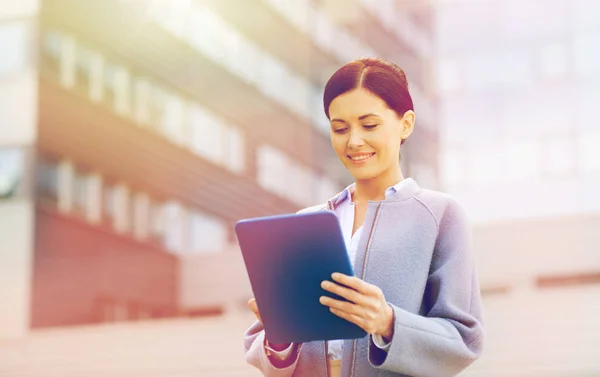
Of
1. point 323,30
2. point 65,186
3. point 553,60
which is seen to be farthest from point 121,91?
point 553,60

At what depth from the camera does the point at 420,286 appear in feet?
5.25

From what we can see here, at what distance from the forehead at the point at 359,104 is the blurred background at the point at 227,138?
12747mm

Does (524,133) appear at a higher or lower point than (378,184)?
higher

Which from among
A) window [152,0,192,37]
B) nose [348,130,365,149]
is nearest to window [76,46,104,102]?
window [152,0,192,37]

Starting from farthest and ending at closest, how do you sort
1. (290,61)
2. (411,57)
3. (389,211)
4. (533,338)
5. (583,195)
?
(411,57)
(290,61)
(583,195)
(533,338)
(389,211)

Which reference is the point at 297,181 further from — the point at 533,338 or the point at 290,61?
the point at 533,338

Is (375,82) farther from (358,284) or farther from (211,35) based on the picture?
(211,35)

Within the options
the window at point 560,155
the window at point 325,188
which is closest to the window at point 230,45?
the window at point 325,188

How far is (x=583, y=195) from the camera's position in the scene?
19516 millimetres

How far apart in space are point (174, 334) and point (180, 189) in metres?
9.90

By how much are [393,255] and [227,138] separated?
19862 mm

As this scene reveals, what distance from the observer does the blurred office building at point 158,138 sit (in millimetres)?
16641

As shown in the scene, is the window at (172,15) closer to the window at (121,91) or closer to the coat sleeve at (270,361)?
the window at (121,91)

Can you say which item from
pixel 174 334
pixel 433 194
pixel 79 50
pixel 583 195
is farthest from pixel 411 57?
pixel 433 194
